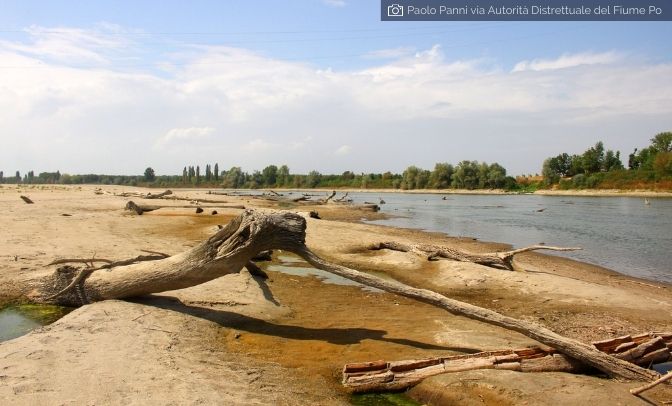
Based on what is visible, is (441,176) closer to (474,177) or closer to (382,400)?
(474,177)

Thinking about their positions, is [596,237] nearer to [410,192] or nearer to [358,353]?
[358,353]

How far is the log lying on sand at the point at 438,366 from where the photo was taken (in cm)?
575

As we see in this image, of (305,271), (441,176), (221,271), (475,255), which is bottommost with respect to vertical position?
(305,271)

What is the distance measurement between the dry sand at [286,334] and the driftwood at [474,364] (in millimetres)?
197

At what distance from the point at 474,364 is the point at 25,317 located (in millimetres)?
7384

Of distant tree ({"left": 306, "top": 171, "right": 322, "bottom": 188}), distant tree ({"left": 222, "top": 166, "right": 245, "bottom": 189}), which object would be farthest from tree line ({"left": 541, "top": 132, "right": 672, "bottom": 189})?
distant tree ({"left": 222, "top": 166, "right": 245, "bottom": 189})

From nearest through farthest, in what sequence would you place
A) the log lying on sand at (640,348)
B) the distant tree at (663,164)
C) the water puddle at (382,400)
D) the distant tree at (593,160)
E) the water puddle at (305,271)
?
the water puddle at (382,400) < the log lying on sand at (640,348) < the water puddle at (305,271) < the distant tree at (663,164) < the distant tree at (593,160)

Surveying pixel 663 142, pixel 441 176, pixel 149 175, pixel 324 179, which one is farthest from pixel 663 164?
pixel 149 175

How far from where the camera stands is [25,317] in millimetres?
8000

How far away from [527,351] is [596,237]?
23.3 m

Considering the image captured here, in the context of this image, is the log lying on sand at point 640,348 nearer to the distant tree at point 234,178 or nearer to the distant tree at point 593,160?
the distant tree at point 593,160

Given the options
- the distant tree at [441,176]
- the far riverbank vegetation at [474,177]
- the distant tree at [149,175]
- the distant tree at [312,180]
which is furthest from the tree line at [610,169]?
the distant tree at [149,175]

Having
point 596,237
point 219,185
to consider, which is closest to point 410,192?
point 219,185

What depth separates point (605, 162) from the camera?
336 ft
